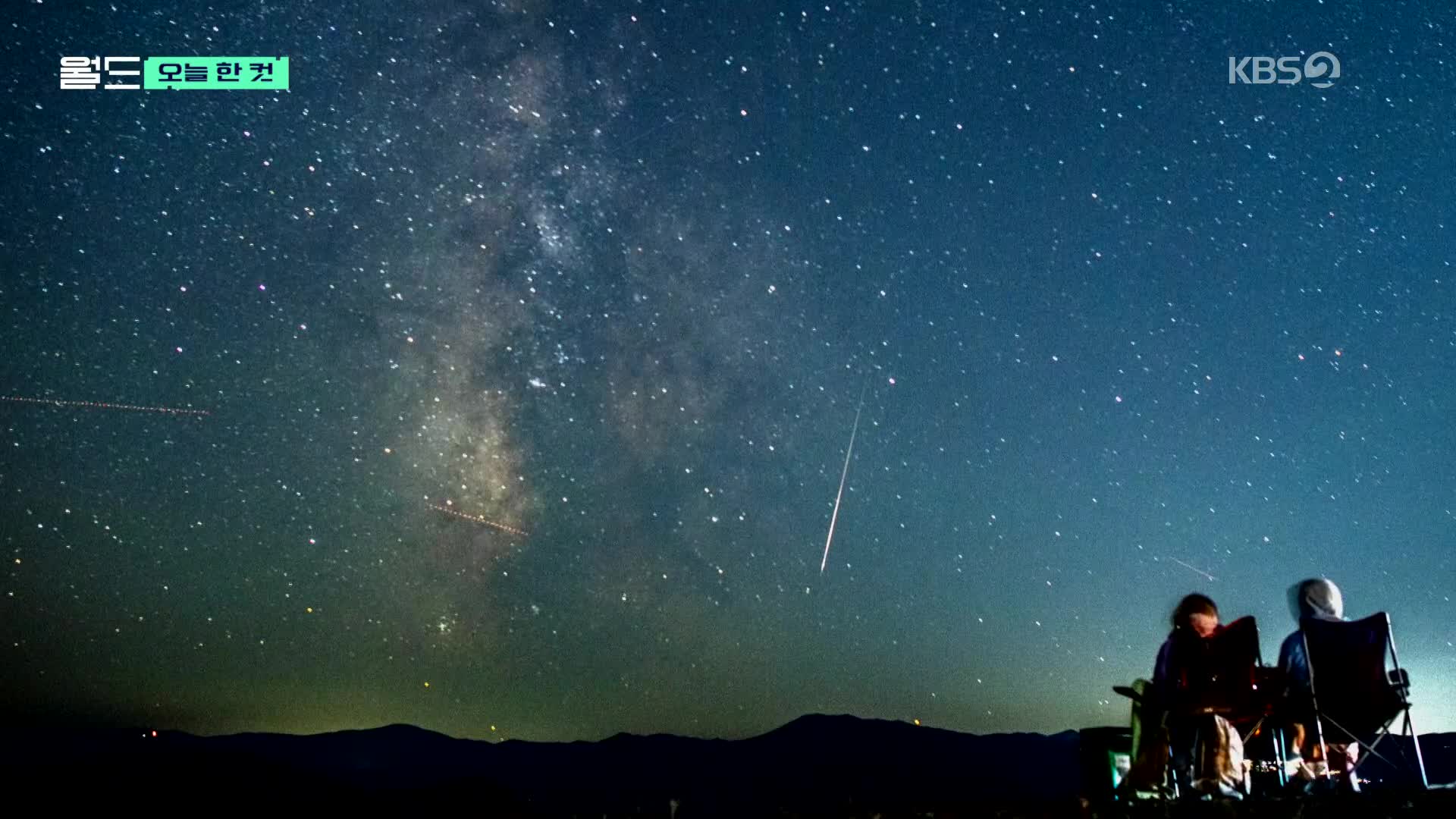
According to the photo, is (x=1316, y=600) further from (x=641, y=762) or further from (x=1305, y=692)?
(x=641, y=762)

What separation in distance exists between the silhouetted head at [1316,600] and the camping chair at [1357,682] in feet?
0.74

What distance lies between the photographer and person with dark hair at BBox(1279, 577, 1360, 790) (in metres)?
4.43

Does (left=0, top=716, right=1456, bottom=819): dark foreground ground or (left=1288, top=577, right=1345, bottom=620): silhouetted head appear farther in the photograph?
(left=0, top=716, right=1456, bottom=819): dark foreground ground

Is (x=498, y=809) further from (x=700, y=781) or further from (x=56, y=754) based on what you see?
(x=56, y=754)

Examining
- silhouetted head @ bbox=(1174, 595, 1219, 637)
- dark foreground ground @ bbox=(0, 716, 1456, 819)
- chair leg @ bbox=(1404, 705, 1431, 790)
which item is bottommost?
dark foreground ground @ bbox=(0, 716, 1456, 819)

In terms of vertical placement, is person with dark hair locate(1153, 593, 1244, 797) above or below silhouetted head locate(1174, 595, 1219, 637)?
below

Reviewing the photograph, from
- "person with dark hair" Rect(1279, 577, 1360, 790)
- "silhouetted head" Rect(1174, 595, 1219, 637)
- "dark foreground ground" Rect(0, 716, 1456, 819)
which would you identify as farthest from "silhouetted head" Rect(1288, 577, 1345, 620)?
"dark foreground ground" Rect(0, 716, 1456, 819)

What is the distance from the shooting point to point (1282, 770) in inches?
174

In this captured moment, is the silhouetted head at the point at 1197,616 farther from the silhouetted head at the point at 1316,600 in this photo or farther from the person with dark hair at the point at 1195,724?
the silhouetted head at the point at 1316,600

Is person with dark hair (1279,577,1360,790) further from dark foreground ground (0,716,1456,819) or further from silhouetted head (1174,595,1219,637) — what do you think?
dark foreground ground (0,716,1456,819)

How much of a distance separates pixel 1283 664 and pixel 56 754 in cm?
13652

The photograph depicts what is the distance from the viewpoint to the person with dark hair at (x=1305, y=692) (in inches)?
174

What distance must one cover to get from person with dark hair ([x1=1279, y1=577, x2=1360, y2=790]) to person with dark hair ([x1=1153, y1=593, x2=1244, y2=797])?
1.48 ft

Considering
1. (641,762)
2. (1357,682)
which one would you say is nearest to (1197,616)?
(1357,682)
